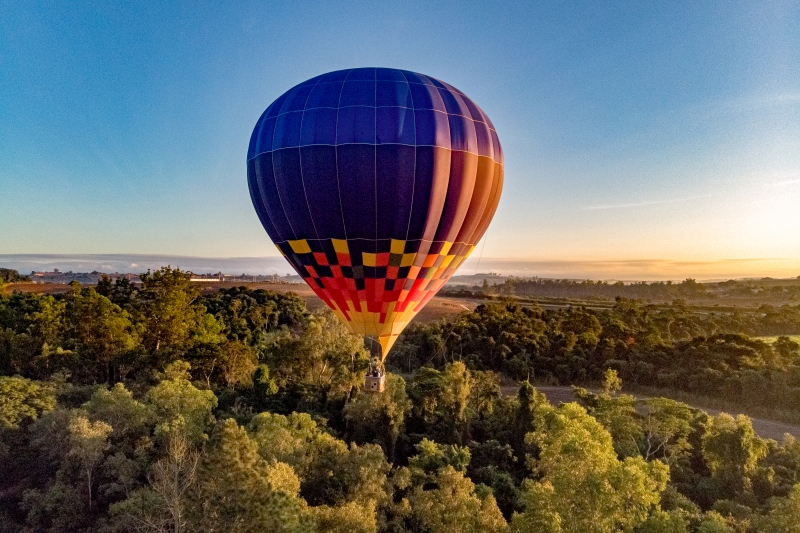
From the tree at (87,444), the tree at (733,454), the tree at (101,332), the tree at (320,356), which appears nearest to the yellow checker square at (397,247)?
the tree at (87,444)

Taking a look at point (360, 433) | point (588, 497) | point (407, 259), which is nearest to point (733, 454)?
point (588, 497)

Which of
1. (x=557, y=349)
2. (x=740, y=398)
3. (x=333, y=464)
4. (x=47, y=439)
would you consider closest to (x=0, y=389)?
(x=47, y=439)

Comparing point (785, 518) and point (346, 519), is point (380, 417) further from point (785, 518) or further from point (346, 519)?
point (785, 518)

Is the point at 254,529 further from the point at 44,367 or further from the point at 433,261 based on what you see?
the point at 44,367

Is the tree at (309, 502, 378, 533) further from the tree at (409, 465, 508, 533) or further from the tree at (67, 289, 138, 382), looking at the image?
the tree at (67, 289, 138, 382)

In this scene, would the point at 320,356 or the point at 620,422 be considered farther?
the point at 320,356

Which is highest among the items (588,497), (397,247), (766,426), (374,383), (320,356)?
(397,247)

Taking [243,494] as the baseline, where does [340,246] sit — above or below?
above
